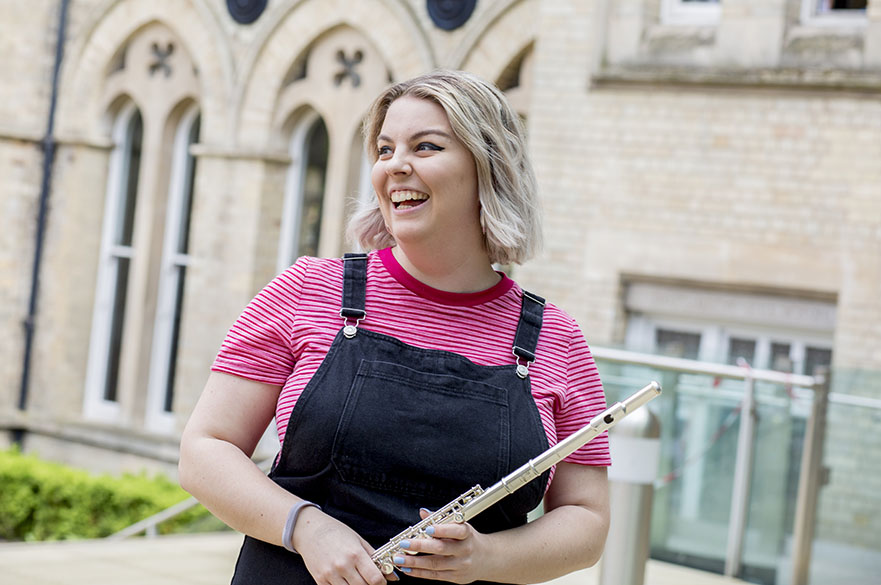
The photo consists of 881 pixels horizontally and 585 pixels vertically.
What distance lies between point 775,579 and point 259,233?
7725 millimetres

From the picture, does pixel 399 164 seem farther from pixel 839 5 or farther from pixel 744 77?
pixel 839 5

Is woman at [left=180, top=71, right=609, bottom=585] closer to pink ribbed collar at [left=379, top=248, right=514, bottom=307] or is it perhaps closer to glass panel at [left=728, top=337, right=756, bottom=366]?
pink ribbed collar at [left=379, top=248, right=514, bottom=307]

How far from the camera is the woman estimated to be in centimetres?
225

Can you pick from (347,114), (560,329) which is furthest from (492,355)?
(347,114)

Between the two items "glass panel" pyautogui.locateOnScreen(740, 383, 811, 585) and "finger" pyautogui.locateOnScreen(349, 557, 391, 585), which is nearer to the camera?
"finger" pyautogui.locateOnScreen(349, 557, 391, 585)

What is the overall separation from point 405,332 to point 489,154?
1.21ft

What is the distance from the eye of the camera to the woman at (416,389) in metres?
2.25

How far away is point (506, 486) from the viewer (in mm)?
2230

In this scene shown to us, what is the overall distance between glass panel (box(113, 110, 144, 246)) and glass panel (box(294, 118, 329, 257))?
2.60m

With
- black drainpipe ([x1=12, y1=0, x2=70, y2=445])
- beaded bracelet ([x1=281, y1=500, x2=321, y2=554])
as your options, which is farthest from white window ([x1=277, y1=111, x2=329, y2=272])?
beaded bracelet ([x1=281, y1=500, x2=321, y2=554])

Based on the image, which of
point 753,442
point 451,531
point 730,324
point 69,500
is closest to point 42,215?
point 69,500

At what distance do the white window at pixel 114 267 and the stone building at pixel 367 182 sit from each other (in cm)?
3

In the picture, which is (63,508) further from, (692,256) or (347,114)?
(692,256)

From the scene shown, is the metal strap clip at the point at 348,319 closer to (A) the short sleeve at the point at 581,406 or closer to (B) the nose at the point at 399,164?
(B) the nose at the point at 399,164
